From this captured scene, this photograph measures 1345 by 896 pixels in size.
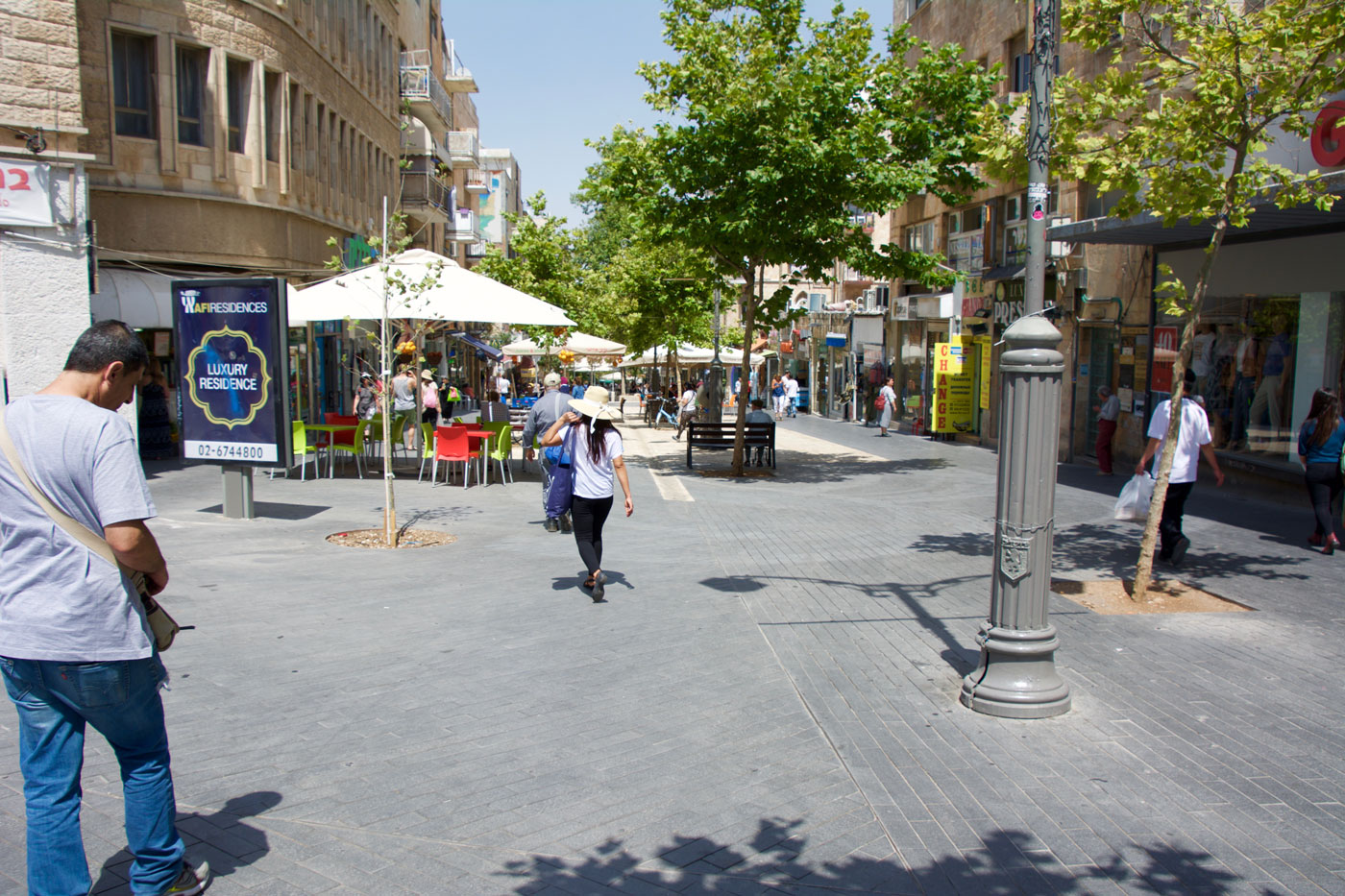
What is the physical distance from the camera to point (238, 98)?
19281 mm

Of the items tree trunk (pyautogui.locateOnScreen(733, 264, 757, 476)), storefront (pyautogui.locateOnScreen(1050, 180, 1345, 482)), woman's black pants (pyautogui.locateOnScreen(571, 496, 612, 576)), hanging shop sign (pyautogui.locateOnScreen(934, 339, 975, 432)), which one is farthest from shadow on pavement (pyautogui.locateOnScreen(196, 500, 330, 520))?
hanging shop sign (pyautogui.locateOnScreen(934, 339, 975, 432))

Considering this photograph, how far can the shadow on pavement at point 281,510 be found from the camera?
1148 cm

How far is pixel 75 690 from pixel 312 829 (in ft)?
4.02

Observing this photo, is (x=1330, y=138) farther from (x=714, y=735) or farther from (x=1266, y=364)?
(x=714, y=735)

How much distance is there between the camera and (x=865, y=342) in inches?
1262

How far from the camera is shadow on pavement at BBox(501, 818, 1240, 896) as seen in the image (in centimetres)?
356

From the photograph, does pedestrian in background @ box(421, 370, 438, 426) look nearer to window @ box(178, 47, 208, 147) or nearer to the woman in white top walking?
window @ box(178, 47, 208, 147)

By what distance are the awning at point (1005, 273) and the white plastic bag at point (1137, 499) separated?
45.7 feet

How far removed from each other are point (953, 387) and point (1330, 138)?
585 inches

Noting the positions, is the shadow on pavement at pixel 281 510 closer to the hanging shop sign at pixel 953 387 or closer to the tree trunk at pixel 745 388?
the tree trunk at pixel 745 388

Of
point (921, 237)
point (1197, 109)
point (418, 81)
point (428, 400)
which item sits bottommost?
point (428, 400)

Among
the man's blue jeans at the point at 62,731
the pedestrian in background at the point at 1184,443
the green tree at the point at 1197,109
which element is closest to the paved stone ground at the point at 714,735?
the man's blue jeans at the point at 62,731

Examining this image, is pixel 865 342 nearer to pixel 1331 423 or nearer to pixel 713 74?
pixel 713 74

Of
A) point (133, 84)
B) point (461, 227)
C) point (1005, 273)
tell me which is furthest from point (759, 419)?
point (461, 227)
